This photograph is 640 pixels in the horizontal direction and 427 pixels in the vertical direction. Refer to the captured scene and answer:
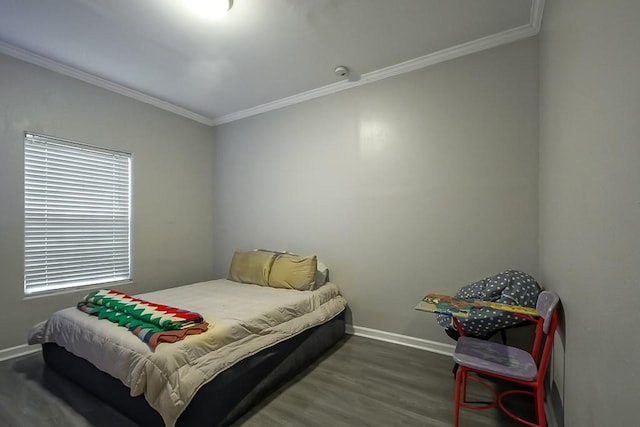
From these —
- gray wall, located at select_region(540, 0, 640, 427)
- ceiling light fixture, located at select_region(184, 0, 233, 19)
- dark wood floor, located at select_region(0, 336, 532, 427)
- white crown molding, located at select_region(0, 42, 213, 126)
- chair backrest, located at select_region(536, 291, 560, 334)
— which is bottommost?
dark wood floor, located at select_region(0, 336, 532, 427)

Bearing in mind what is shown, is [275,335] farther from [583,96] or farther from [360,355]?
[583,96]

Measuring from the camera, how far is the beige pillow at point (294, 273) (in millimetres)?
2961

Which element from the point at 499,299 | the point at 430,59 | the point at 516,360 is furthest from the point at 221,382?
the point at 430,59

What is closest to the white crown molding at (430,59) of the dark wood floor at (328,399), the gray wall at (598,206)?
the gray wall at (598,206)

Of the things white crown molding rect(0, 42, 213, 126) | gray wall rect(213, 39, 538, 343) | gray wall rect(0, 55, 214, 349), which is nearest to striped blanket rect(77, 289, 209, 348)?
gray wall rect(0, 55, 214, 349)

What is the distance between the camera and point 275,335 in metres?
2.15

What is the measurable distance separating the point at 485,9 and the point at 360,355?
304cm

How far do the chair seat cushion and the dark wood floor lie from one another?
1.50 ft

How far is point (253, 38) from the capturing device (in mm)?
2420

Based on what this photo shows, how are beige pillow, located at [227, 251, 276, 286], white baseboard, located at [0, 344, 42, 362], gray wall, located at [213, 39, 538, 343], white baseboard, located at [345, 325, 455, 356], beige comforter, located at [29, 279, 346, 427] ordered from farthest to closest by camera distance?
beige pillow, located at [227, 251, 276, 286] → white baseboard, located at [345, 325, 455, 356] → white baseboard, located at [0, 344, 42, 362] → gray wall, located at [213, 39, 538, 343] → beige comforter, located at [29, 279, 346, 427]

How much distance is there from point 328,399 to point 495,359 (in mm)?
1115

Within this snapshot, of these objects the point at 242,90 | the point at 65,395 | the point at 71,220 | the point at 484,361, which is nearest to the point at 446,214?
the point at 484,361

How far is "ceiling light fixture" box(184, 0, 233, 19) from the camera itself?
6.46 feet

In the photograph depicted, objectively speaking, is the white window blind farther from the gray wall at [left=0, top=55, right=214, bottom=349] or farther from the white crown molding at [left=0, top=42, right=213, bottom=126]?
the white crown molding at [left=0, top=42, right=213, bottom=126]
